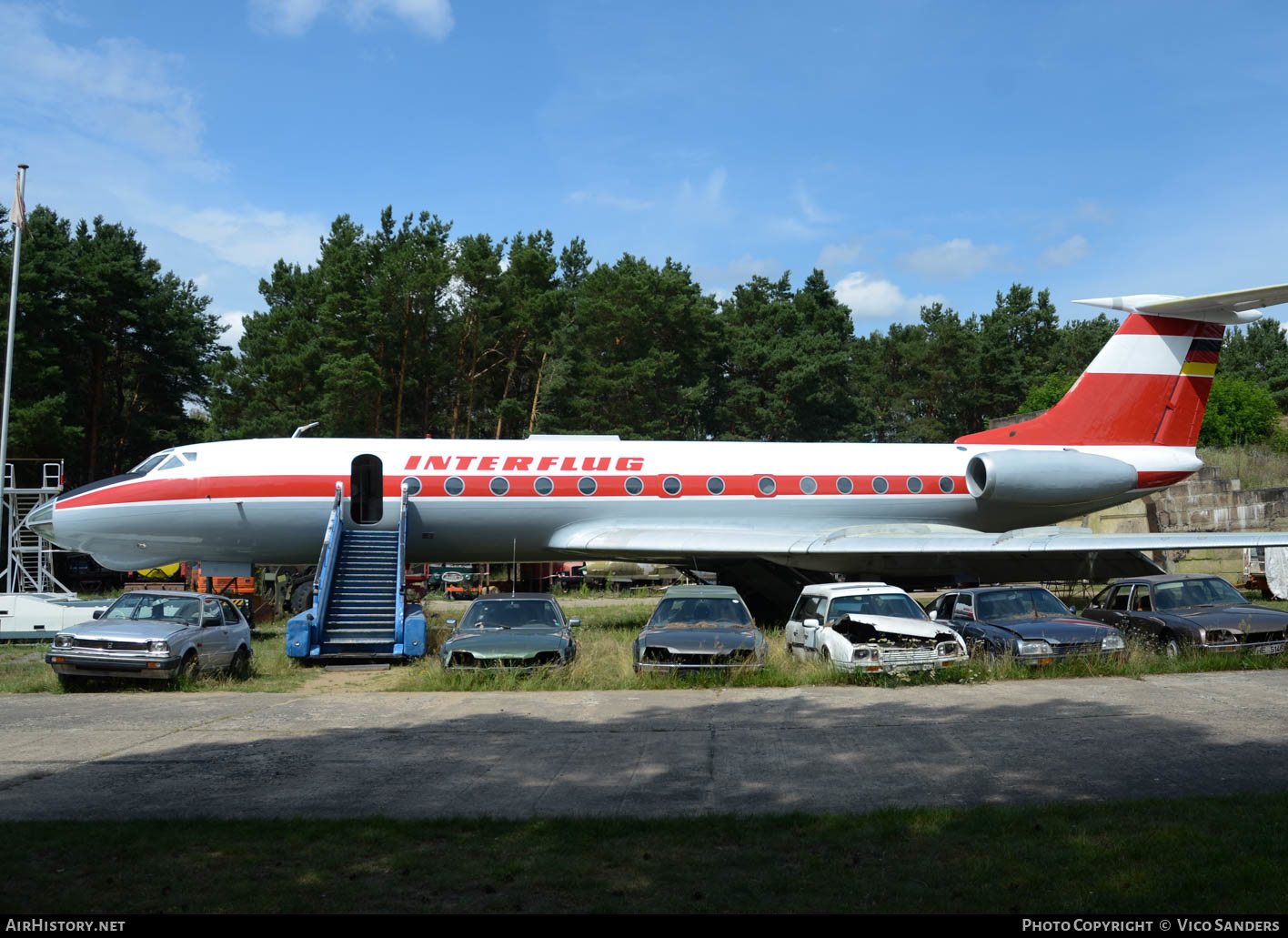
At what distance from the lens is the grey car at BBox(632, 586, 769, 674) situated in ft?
44.6

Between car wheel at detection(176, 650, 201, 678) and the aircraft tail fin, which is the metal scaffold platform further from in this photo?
the aircraft tail fin

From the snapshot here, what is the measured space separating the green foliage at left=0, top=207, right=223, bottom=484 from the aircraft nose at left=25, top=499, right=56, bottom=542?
2470 centimetres

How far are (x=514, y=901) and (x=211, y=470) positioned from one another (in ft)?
53.5

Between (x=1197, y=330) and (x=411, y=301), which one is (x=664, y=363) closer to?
(x=411, y=301)

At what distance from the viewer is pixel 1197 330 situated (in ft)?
77.5

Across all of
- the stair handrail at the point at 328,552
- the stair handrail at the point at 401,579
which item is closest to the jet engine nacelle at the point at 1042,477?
the stair handrail at the point at 401,579

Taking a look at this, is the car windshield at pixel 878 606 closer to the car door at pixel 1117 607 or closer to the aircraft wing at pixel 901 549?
the car door at pixel 1117 607

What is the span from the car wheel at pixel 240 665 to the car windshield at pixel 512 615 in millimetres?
3447

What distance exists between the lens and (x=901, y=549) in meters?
19.5

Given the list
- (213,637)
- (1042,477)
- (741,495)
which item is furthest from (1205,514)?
(213,637)

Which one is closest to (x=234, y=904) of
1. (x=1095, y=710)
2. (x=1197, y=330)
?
(x=1095, y=710)

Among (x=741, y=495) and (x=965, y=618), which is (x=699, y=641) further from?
(x=741, y=495)

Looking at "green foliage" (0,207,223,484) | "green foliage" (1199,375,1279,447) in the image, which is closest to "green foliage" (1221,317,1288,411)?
"green foliage" (1199,375,1279,447)

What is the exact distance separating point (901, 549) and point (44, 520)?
54.1 ft
